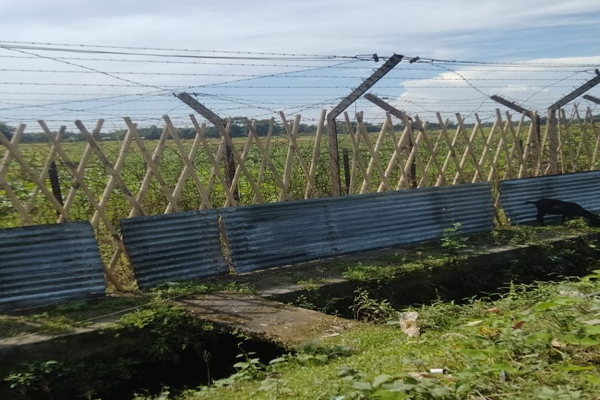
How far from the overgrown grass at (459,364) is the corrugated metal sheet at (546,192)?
5.37 meters

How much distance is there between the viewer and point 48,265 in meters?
5.75

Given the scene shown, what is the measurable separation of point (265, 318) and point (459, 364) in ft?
6.89

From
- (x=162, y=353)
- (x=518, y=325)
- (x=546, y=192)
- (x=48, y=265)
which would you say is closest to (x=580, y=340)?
(x=518, y=325)

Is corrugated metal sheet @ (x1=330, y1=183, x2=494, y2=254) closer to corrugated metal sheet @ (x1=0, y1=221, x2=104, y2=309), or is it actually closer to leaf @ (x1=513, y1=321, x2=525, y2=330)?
corrugated metal sheet @ (x1=0, y1=221, x2=104, y2=309)

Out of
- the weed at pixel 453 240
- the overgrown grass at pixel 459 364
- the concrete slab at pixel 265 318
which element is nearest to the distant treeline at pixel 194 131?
the weed at pixel 453 240

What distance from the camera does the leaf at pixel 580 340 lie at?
320cm

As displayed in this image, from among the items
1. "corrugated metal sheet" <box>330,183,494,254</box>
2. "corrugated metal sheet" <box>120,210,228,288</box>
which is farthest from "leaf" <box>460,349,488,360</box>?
"corrugated metal sheet" <box>330,183,494,254</box>

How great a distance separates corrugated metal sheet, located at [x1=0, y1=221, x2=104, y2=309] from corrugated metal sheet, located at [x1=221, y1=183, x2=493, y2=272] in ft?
5.16

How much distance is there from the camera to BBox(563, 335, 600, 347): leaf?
3197mm

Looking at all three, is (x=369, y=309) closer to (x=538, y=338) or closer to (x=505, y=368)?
(x=538, y=338)

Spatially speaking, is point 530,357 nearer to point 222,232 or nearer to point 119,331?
point 119,331

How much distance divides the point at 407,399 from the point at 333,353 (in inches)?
52.6

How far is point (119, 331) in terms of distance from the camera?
4.85 m

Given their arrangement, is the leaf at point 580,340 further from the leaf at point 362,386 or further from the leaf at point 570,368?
the leaf at point 362,386
